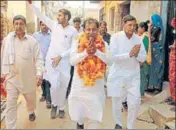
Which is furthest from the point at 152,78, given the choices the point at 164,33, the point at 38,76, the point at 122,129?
the point at 38,76

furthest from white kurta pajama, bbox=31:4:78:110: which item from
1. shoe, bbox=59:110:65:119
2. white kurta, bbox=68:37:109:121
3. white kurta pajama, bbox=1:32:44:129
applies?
white kurta, bbox=68:37:109:121

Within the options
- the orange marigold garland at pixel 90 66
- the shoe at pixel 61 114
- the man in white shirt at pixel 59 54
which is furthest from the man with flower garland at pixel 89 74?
the shoe at pixel 61 114

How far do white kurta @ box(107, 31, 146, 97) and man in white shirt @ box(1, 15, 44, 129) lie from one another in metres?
0.86

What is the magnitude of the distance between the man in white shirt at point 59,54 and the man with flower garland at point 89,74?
1.03 metres

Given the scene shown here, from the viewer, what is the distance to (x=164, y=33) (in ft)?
18.0

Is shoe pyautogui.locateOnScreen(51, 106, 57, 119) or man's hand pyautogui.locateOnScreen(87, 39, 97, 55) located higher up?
man's hand pyautogui.locateOnScreen(87, 39, 97, 55)

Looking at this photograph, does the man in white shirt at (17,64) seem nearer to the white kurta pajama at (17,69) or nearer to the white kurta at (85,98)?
the white kurta pajama at (17,69)

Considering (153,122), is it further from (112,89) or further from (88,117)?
(88,117)

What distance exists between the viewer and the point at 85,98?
2992mm

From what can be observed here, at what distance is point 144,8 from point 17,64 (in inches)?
133

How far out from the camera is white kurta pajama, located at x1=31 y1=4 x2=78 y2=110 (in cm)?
412

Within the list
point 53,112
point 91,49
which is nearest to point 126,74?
point 91,49

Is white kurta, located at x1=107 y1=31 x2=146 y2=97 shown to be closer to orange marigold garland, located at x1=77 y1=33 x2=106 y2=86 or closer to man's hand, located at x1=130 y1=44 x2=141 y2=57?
man's hand, located at x1=130 y1=44 x2=141 y2=57

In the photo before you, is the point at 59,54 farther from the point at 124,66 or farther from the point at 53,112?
the point at 124,66
